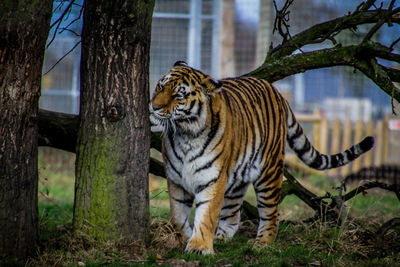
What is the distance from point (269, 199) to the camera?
198 inches

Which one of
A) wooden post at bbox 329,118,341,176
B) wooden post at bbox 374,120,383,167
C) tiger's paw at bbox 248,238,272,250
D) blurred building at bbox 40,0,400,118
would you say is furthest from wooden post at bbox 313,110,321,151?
tiger's paw at bbox 248,238,272,250

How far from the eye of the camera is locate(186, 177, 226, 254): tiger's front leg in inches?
166

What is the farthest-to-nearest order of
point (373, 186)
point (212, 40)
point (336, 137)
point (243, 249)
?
point (336, 137)
point (212, 40)
point (373, 186)
point (243, 249)

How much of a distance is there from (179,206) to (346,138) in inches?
339

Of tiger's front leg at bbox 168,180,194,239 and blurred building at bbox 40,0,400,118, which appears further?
blurred building at bbox 40,0,400,118

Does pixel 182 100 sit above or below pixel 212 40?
below

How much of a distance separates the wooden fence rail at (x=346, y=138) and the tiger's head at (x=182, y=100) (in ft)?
25.8

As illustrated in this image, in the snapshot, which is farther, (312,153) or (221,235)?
(312,153)

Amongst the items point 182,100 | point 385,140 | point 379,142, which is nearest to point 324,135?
point 379,142

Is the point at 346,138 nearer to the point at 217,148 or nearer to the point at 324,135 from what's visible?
the point at 324,135

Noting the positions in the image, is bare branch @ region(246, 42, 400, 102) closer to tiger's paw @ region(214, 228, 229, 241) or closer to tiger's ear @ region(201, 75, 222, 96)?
tiger's ear @ region(201, 75, 222, 96)

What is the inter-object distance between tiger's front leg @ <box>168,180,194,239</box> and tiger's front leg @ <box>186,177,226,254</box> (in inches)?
8.2

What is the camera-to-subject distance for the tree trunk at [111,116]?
3934 mm

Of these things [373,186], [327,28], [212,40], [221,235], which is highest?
[212,40]
